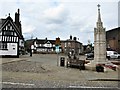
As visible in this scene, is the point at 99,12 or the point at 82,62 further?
the point at 99,12

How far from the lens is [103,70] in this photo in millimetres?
21344

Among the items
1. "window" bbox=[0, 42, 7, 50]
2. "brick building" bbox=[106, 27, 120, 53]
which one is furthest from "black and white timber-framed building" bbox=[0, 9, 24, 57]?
"brick building" bbox=[106, 27, 120, 53]

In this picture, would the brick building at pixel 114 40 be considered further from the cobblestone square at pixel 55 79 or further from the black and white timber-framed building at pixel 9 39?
the cobblestone square at pixel 55 79

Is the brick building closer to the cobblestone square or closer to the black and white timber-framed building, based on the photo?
the black and white timber-framed building

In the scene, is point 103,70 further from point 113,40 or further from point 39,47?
point 39,47

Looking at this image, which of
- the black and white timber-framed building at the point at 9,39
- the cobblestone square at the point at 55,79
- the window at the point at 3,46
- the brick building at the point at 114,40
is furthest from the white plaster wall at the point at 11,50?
the brick building at the point at 114,40

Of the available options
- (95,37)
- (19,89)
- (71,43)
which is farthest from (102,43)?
(71,43)

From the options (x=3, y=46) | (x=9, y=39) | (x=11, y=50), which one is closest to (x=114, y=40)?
(x=9, y=39)

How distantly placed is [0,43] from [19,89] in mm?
41578

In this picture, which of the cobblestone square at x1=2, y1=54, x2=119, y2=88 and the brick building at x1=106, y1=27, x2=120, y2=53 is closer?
the cobblestone square at x1=2, y1=54, x2=119, y2=88

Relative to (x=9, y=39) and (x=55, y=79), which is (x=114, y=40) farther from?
(x=55, y=79)

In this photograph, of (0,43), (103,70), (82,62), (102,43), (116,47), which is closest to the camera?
(103,70)

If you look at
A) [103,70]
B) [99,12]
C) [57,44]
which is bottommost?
[103,70]

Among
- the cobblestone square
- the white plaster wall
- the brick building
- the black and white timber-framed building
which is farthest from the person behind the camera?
the brick building
